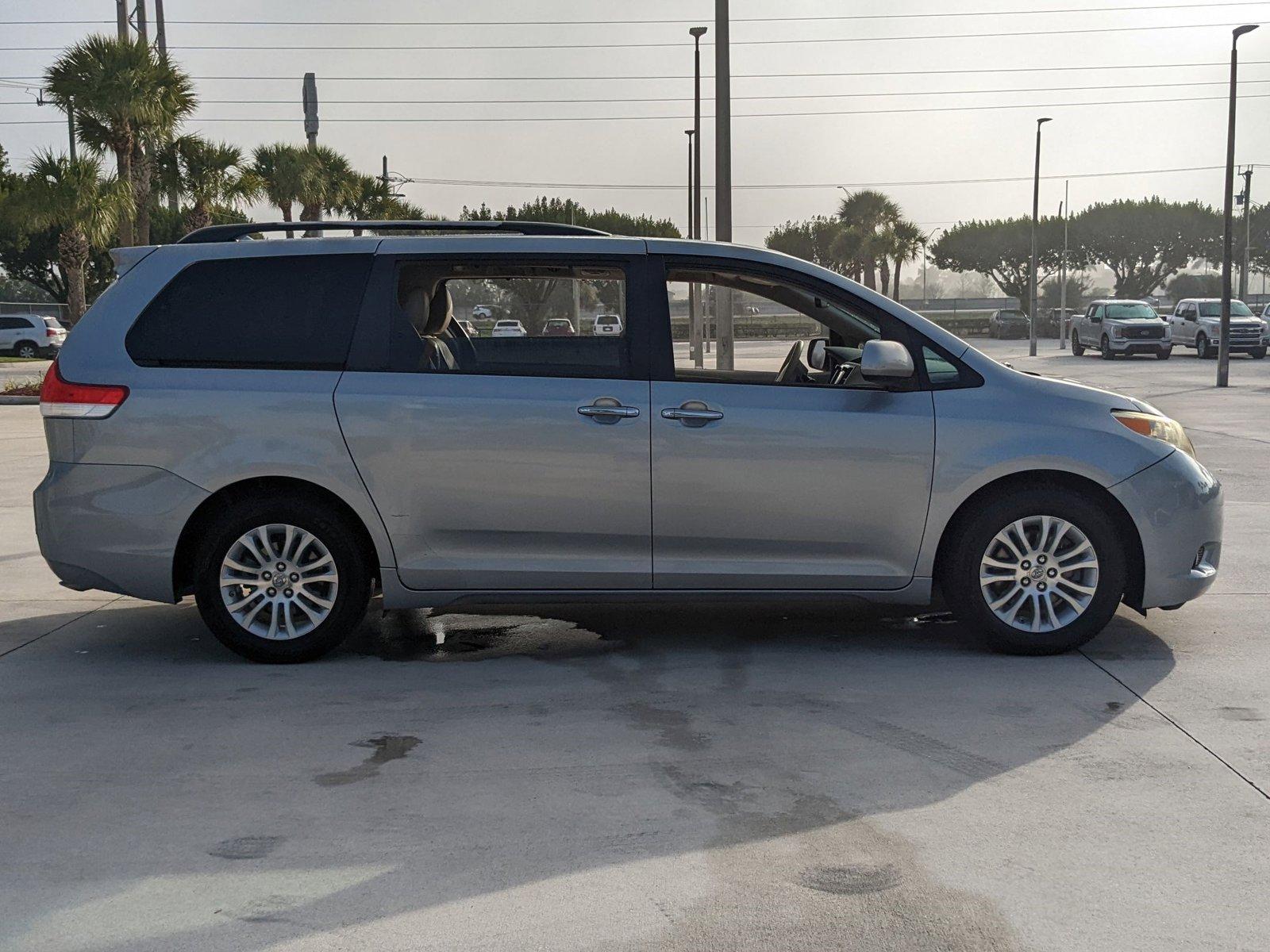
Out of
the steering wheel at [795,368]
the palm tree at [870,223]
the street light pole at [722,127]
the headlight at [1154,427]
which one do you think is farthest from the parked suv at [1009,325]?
the headlight at [1154,427]

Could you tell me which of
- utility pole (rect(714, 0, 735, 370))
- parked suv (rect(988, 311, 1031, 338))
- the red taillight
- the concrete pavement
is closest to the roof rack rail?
the red taillight

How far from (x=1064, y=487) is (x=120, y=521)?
406 centimetres

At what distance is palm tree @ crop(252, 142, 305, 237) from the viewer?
4331 cm

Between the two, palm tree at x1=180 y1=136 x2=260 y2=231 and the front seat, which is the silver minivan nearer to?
the front seat

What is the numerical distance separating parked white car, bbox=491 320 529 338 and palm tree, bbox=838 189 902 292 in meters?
80.9

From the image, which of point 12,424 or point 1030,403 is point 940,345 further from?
point 12,424

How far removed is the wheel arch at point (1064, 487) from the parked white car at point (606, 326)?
→ 5.42 feet

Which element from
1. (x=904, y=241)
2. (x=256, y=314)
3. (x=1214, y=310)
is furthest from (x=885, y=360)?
(x=904, y=241)

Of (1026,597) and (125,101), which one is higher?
(125,101)

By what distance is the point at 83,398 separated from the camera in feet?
19.4

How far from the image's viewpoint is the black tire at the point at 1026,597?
19.4 feet

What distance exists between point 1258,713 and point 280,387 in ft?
13.4

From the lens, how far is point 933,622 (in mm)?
6777

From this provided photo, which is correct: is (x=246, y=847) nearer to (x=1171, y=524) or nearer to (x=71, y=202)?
(x=1171, y=524)
